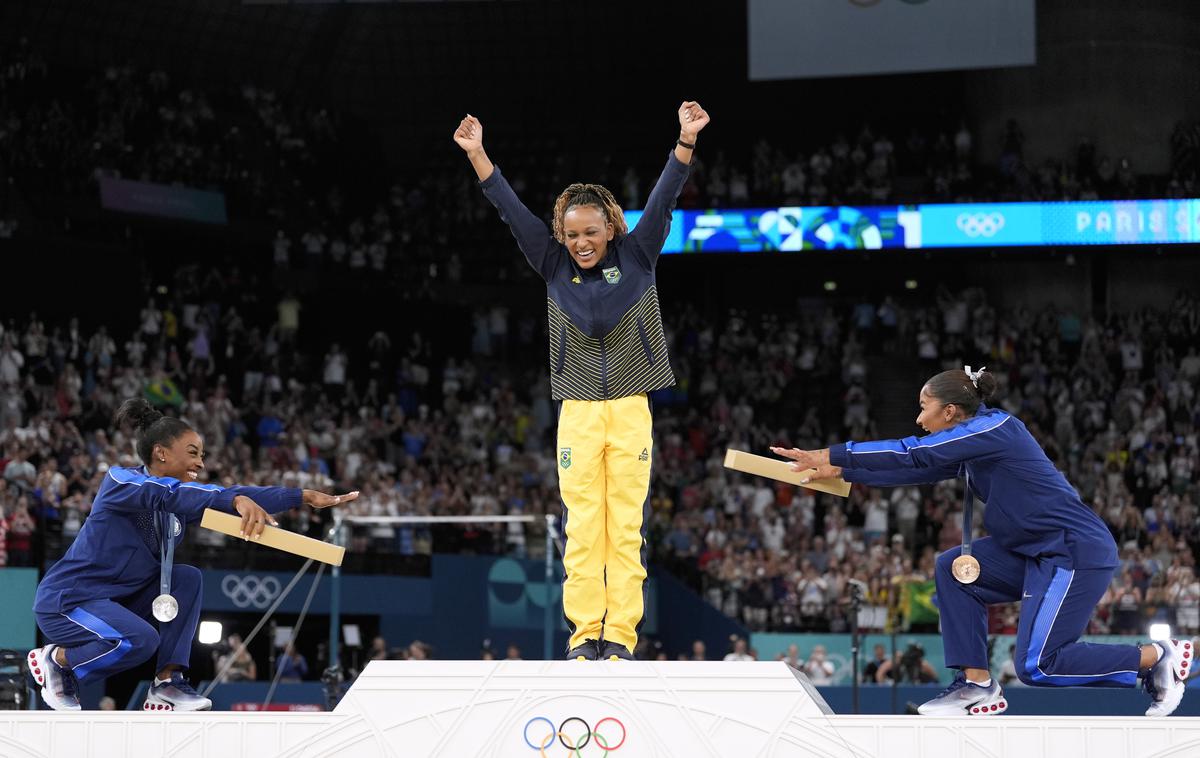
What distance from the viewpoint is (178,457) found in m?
6.43

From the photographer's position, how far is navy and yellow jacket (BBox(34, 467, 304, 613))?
6039mm

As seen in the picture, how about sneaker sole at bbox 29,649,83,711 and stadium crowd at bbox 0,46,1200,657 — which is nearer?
sneaker sole at bbox 29,649,83,711

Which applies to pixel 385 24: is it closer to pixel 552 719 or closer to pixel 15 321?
pixel 15 321

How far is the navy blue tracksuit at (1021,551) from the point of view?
229 inches

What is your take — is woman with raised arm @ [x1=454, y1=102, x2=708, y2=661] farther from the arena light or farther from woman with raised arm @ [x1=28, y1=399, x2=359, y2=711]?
the arena light

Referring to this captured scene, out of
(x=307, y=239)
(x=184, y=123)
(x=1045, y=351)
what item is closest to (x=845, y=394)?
(x=1045, y=351)

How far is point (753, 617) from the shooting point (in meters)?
17.0

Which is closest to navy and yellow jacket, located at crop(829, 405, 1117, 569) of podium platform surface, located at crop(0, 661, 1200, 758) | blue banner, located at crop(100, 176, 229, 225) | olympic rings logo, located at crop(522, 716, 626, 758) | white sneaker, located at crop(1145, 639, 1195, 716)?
white sneaker, located at crop(1145, 639, 1195, 716)

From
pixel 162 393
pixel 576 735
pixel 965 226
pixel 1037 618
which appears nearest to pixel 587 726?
pixel 576 735

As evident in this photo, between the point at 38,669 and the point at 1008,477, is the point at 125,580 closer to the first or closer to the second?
the point at 38,669

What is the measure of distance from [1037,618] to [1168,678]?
58cm

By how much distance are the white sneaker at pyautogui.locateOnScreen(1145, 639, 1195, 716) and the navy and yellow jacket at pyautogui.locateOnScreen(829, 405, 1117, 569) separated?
44 cm

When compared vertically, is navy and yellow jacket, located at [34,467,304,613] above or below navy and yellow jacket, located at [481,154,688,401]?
below

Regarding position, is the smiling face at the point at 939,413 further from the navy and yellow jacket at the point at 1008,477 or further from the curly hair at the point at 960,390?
the navy and yellow jacket at the point at 1008,477
